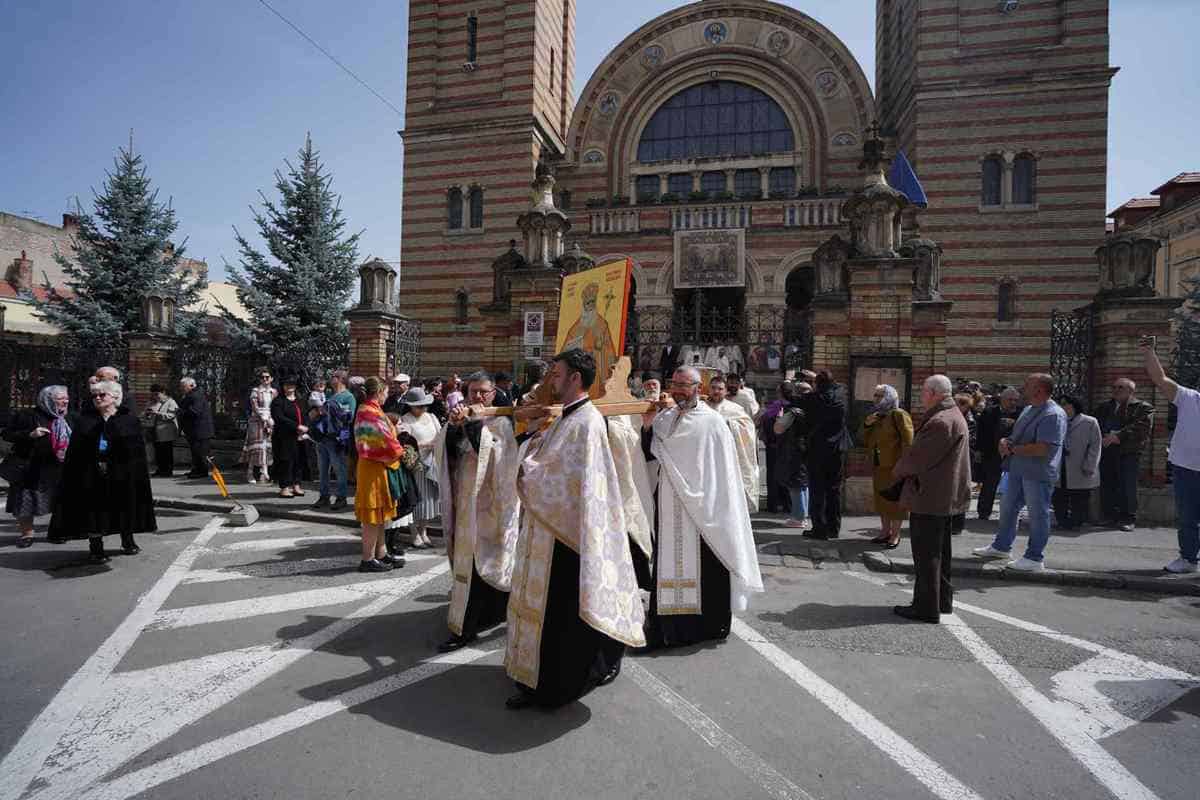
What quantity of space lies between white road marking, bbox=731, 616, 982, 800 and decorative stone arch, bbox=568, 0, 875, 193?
20305 mm

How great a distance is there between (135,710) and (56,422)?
17.7 feet

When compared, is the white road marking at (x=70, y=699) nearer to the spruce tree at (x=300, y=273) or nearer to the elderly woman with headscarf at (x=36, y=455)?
the elderly woman with headscarf at (x=36, y=455)

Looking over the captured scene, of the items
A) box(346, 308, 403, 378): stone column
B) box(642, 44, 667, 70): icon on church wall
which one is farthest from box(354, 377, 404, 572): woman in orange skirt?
box(642, 44, 667, 70): icon on church wall

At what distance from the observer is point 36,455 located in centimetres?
697

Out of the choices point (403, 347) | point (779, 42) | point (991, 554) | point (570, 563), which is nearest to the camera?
point (570, 563)

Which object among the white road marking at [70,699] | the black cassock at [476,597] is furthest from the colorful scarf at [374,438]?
the white road marking at [70,699]

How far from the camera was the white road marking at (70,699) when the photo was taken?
9.45ft

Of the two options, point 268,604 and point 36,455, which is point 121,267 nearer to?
point 36,455

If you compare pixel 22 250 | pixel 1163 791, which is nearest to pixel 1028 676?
pixel 1163 791

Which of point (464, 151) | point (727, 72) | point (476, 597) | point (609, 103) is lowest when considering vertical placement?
point (476, 597)

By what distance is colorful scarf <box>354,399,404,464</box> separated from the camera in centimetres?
591

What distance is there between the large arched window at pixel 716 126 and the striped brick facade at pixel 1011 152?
16.4ft

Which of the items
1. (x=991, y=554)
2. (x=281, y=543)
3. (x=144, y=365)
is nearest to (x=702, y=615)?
(x=991, y=554)

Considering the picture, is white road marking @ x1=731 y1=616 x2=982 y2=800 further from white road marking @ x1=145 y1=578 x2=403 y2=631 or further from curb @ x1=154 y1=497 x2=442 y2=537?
curb @ x1=154 y1=497 x2=442 y2=537
